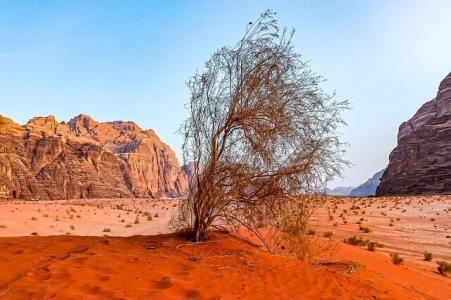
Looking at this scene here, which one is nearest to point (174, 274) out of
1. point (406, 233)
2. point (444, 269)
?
point (444, 269)

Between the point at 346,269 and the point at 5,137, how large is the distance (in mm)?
68811

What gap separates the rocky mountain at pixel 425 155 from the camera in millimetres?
64062

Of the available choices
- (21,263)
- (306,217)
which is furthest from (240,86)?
(21,263)

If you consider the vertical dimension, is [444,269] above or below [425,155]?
below

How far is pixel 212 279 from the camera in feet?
19.3

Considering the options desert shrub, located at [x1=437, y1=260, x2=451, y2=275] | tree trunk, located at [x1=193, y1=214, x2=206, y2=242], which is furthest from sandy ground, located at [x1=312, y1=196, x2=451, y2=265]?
tree trunk, located at [x1=193, y1=214, x2=206, y2=242]

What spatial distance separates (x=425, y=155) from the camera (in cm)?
7150

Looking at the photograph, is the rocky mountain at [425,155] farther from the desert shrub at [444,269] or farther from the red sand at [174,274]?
the red sand at [174,274]

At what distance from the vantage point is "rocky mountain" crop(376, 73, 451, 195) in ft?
210

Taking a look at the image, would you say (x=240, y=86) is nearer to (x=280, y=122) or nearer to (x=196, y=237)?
(x=280, y=122)

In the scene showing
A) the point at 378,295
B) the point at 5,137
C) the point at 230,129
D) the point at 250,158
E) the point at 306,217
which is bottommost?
the point at 378,295

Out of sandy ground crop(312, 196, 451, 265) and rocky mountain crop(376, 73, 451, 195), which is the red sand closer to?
sandy ground crop(312, 196, 451, 265)

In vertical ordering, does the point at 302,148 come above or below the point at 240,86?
below

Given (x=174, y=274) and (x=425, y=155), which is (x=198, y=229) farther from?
(x=425, y=155)
